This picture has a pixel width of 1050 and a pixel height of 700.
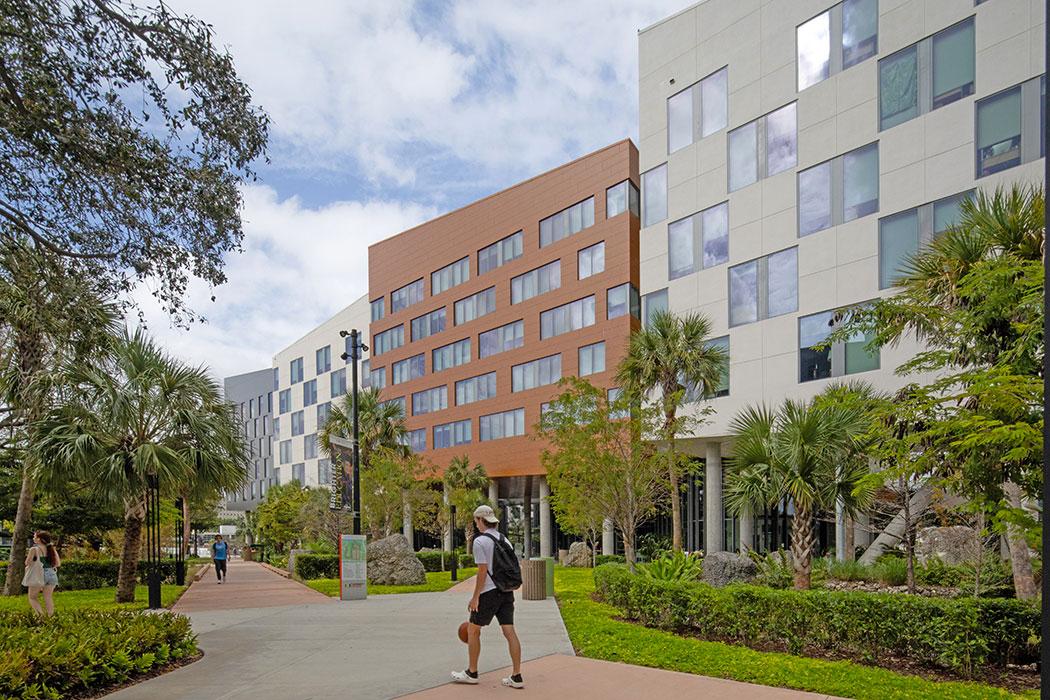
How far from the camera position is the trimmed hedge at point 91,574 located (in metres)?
27.8

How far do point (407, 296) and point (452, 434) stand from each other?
10.9 m

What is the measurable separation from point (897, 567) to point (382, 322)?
45107mm

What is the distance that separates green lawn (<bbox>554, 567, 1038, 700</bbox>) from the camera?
8.27 m

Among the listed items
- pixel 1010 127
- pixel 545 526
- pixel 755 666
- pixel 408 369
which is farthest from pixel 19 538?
pixel 408 369

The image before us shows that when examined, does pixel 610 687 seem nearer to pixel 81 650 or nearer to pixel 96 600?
pixel 81 650

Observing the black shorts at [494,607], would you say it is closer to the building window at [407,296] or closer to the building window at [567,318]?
the building window at [567,318]

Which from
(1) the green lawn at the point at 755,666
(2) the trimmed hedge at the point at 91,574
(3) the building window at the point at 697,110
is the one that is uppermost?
(3) the building window at the point at 697,110

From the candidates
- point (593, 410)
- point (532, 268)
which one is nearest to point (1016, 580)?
point (593, 410)

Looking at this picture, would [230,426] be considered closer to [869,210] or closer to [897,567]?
[897,567]

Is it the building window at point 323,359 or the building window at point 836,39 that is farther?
the building window at point 323,359

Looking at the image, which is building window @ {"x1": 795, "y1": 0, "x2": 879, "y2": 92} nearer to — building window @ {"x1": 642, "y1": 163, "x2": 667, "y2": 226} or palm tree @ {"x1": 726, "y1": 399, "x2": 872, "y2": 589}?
building window @ {"x1": 642, "y1": 163, "x2": 667, "y2": 226}

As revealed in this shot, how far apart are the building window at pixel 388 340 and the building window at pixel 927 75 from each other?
3762 centimetres

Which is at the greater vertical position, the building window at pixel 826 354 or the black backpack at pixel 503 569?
the building window at pixel 826 354

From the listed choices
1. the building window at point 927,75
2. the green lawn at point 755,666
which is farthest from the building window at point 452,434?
the green lawn at point 755,666
